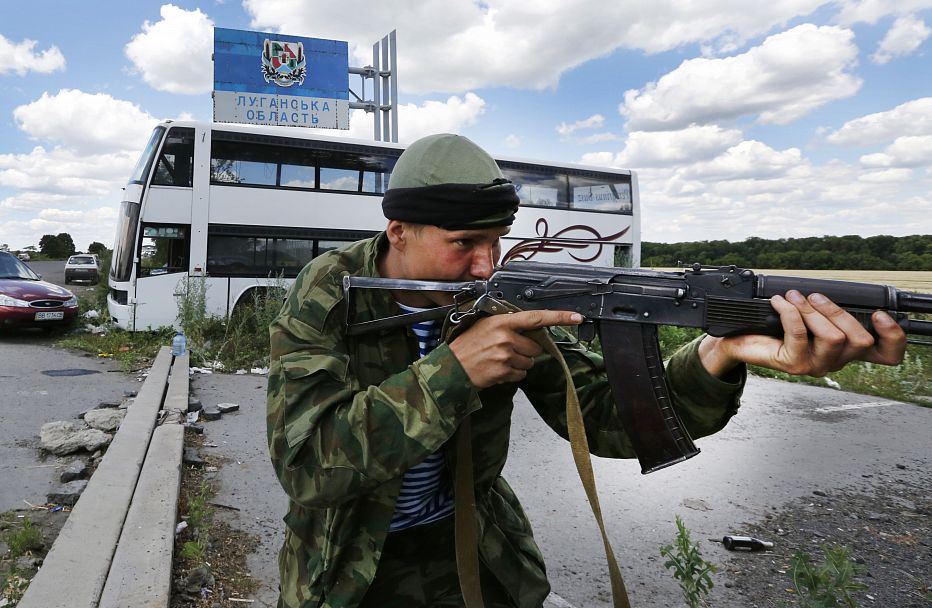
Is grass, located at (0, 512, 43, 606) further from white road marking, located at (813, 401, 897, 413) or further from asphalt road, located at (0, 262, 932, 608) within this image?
white road marking, located at (813, 401, 897, 413)

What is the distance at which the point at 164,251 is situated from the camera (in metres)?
10.8

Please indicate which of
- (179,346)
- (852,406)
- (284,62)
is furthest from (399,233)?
(284,62)

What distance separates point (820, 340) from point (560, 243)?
12.7 metres

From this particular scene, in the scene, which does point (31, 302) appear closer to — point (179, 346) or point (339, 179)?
point (179, 346)

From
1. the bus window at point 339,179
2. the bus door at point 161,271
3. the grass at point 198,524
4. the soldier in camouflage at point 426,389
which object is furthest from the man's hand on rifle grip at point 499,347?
the bus window at point 339,179

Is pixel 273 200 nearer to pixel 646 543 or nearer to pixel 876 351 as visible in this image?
pixel 646 543

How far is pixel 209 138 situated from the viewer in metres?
10.9

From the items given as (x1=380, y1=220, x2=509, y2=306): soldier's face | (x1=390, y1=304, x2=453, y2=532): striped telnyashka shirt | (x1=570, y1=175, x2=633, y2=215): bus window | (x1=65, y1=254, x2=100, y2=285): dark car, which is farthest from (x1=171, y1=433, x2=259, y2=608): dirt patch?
(x1=65, y1=254, x2=100, y2=285): dark car

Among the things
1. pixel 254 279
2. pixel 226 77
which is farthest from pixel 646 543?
pixel 226 77

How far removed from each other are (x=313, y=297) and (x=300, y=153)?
10797mm

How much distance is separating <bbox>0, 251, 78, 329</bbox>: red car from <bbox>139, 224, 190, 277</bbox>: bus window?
177 centimetres

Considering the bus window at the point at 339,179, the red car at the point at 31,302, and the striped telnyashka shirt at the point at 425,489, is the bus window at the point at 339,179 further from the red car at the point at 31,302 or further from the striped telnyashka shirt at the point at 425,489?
the striped telnyashka shirt at the point at 425,489

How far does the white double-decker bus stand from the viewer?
1072 centimetres

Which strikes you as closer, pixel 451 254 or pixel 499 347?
pixel 499 347
